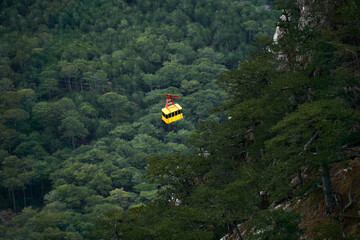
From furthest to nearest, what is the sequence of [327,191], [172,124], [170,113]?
[172,124]
[170,113]
[327,191]

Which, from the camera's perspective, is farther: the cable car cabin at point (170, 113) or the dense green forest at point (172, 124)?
the cable car cabin at point (170, 113)

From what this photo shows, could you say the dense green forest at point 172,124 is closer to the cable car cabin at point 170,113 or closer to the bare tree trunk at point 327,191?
the bare tree trunk at point 327,191

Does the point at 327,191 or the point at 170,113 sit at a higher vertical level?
the point at 327,191

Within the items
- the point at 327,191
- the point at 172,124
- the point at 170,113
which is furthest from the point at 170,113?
the point at 172,124

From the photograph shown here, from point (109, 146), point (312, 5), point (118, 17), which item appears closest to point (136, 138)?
point (109, 146)

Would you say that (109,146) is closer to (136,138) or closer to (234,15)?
(136,138)

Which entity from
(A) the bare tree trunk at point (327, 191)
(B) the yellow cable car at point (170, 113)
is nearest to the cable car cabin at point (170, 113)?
(B) the yellow cable car at point (170, 113)

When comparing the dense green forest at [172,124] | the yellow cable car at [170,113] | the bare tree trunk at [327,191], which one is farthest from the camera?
the yellow cable car at [170,113]

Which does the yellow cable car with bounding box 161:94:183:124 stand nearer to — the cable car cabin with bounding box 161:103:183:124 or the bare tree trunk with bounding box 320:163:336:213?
the cable car cabin with bounding box 161:103:183:124

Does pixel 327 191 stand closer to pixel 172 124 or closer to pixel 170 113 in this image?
pixel 170 113
